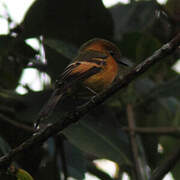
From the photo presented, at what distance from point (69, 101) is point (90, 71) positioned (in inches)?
20.1

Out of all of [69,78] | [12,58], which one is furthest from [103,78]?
[12,58]

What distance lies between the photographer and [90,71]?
12.7 ft

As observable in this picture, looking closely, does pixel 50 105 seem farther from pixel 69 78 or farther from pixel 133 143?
pixel 133 143

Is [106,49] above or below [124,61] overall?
above

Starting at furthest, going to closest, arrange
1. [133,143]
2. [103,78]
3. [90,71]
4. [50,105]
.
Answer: [103,78] < [133,143] < [90,71] < [50,105]

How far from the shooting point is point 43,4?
428cm

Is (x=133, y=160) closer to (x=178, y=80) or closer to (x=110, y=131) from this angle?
(x=110, y=131)

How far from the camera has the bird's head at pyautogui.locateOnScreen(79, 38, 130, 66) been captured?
4.75m

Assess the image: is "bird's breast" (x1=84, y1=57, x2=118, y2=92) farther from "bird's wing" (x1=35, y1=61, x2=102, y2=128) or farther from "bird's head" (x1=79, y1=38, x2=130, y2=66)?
"bird's head" (x1=79, y1=38, x2=130, y2=66)

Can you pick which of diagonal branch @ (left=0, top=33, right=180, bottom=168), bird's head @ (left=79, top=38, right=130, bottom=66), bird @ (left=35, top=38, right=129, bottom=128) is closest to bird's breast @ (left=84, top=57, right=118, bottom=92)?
bird @ (left=35, top=38, right=129, bottom=128)

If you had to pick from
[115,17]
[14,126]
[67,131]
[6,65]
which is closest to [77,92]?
[67,131]

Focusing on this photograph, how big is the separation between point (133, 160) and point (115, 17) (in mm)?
2544

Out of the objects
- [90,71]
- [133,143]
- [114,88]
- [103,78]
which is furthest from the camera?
[103,78]

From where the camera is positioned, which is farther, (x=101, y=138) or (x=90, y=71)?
(x=101, y=138)
